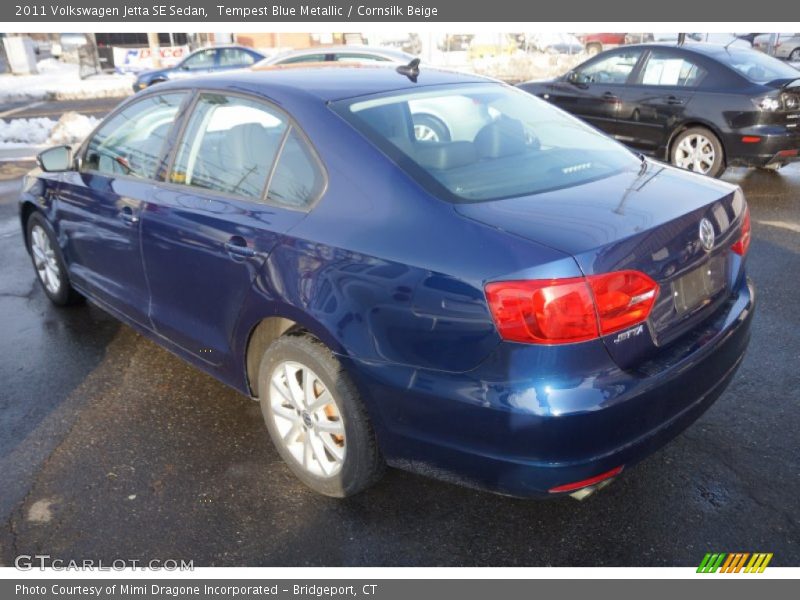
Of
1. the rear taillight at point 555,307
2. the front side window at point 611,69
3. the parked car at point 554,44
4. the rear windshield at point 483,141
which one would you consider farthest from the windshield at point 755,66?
the parked car at point 554,44

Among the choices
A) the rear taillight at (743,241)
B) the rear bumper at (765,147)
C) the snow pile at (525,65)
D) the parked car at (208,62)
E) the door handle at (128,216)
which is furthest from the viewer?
the snow pile at (525,65)

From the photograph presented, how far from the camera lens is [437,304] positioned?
2.29 m

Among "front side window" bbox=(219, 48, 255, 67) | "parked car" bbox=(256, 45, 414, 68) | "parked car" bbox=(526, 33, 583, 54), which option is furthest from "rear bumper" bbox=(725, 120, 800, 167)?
"parked car" bbox=(526, 33, 583, 54)

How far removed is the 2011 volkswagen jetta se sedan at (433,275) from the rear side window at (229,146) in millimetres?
14

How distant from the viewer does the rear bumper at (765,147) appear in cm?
745

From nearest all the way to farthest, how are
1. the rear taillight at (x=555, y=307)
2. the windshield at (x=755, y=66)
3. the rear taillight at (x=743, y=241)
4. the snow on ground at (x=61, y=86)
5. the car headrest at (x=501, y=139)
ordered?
1. the rear taillight at (x=555, y=307)
2. the rear taillight at (x=743, y=241)
3. the car headrest at (x=501, y=139)
4. the windshield at (x=755, y=66)
5. the snow on ground at (x=61, y=86)

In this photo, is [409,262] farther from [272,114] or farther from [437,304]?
[272,114]

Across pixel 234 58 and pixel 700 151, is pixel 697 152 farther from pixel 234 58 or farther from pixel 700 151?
pixel 234 58

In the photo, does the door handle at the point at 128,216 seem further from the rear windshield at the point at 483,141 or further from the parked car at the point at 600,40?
the parked car at the point at 600,40

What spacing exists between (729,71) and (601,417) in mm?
6941

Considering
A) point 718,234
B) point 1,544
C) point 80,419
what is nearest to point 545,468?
point 718,234

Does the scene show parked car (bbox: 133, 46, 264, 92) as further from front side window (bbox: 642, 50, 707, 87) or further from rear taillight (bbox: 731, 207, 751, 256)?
rear taillight (bbox: 731, 207, 751, 256)

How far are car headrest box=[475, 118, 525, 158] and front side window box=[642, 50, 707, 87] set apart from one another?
579cm
